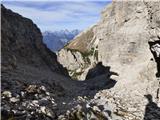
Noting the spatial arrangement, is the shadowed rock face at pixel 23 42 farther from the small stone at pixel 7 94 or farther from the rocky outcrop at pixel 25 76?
the small stone at pixel 7 94

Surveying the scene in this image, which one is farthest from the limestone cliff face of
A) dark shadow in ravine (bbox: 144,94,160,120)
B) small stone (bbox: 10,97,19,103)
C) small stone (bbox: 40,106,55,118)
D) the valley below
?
small stone (bbox: 10,97,19,103)

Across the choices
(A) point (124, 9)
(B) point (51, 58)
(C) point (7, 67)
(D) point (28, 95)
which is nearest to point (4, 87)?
(D) point (28, 95)

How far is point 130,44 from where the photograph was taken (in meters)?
54.4

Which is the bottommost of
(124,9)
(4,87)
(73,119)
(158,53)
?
(73,119)

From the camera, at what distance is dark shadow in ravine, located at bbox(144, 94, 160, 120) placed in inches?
1178

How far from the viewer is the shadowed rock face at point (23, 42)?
5384cm

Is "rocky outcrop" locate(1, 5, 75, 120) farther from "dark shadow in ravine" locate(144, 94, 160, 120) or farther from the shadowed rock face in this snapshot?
"dark shadow in ravine" locate(144, 94, 160, 120)

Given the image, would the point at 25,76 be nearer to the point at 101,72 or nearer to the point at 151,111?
the point at 151,111

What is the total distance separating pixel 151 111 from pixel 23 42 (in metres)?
33.4

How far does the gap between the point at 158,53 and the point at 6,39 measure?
2577 centimetres

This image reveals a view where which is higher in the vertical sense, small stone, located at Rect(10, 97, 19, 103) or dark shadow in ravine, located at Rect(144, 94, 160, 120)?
small stone, located at Rect(10, 97, 19, 103)

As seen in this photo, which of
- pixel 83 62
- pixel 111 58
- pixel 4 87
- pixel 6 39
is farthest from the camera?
pixel 83 62

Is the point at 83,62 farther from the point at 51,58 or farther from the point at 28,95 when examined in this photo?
the point at 28,95

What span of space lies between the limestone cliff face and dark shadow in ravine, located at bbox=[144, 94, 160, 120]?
40 centimetres
